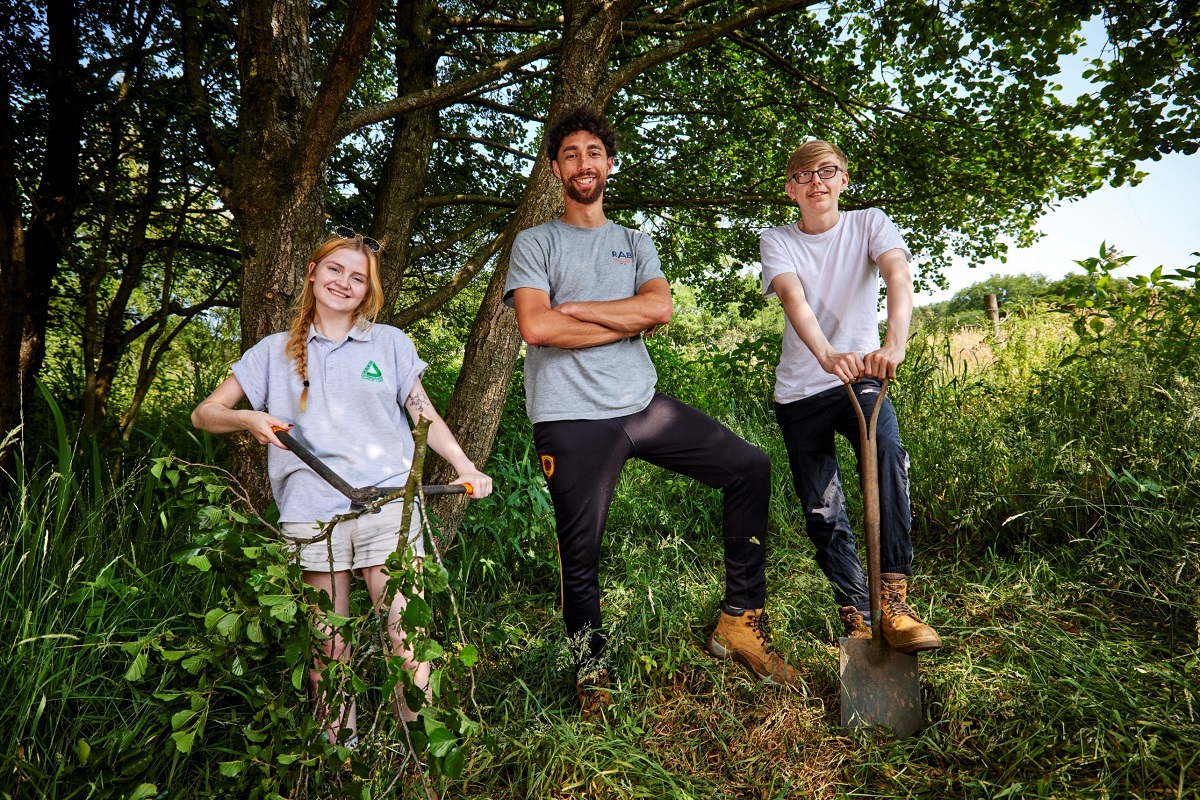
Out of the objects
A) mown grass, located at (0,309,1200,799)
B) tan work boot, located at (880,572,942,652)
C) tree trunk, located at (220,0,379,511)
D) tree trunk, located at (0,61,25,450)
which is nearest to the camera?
mown grass, located at (0,309,1200,799)

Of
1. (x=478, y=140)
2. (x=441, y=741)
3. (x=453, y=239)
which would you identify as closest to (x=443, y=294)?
(x=453, y=239)

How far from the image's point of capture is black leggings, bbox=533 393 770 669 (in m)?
2.53

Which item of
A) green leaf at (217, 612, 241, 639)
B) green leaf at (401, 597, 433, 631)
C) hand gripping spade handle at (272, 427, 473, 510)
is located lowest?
green leaf at (217, 612, 241, 639)

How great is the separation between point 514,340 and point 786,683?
206 centimetres

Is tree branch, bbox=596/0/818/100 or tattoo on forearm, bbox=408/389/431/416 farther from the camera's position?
tree branch, bbox=596/0/818/100

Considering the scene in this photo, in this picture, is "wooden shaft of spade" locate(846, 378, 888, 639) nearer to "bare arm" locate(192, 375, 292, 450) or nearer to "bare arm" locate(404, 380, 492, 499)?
"bare arm" locate(404, 380, 492, 499)

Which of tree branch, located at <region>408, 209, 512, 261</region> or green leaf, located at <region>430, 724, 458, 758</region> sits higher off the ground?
tree branch, located at <region>408, 209, 512, 261</region>

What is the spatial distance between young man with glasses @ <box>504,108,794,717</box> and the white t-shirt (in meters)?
0.41

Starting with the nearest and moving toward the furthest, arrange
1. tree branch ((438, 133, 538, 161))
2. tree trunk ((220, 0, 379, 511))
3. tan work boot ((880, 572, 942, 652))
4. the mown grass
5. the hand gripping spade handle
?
the hand gripping spade handle, the mown grass, tan work boot ((880, 572, 942, 652)), tree trunk ((220, 0, 379, 511)), tree branch ((438, 133, 538, 161))

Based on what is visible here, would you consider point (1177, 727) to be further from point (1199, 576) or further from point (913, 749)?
point (1199, 576)

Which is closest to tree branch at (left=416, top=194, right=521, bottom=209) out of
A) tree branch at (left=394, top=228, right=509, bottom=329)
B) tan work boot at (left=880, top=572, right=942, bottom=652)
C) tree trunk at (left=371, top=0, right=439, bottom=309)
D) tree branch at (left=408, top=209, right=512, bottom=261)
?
tree trunk at (left=371, top=0, right=439, bottom=309)

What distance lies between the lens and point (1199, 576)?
279cm

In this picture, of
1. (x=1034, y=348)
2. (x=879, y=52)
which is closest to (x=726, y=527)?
(x=1034, y=348)

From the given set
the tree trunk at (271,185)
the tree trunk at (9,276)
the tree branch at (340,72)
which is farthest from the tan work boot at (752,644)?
the tree trunk at (9,276)
